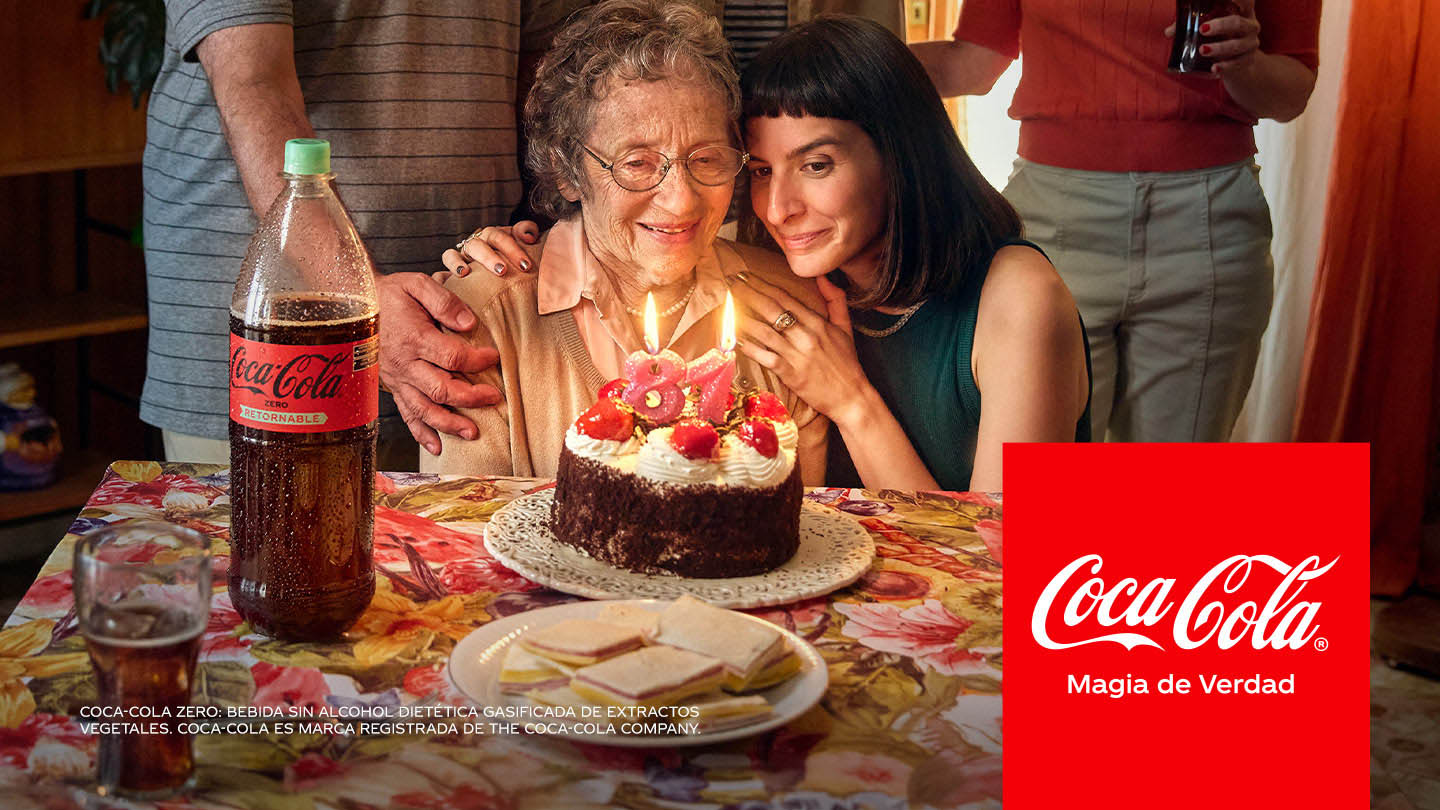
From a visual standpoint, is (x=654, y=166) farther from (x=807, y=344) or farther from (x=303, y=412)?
(x=303, y=412)

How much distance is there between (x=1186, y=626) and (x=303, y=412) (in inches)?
27.6

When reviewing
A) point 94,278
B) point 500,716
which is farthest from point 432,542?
point 94,278

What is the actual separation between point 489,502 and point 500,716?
53 centimetres

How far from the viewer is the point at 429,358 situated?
176 cm

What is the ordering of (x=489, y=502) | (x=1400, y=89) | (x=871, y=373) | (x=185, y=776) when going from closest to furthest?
(x=185, y=776), (x=489, y=502), (x=871, y=373), (x=1400, y=89)

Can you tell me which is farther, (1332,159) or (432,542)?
(1332,159)

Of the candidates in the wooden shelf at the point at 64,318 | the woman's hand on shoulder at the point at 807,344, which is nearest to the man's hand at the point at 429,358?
the woman's hand on shoulder at the point at 807,344

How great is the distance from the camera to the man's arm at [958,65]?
2328mm

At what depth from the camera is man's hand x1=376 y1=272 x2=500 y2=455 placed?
5.77ft

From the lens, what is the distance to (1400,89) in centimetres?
296

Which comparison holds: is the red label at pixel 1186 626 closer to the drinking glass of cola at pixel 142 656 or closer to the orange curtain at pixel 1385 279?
the drinking glass of cola at pixel 142 656

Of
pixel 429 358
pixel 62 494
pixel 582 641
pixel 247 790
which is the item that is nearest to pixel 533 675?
pixel 582 641

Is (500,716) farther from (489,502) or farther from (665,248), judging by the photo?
(665,248)

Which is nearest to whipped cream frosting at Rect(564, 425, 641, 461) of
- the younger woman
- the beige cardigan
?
the beige cardigan
